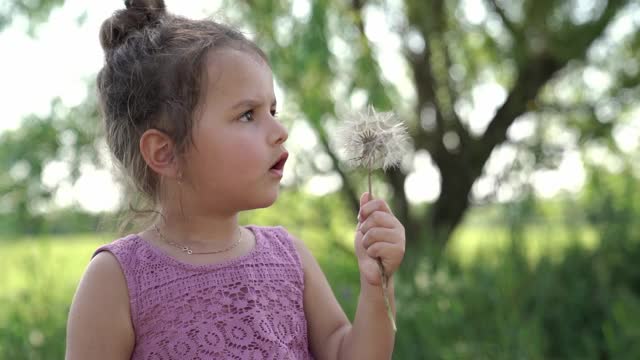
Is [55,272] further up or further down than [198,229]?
further down

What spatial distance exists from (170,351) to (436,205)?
339 cm

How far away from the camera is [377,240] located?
1.50m

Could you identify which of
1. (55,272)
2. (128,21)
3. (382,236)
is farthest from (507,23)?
(382,236)

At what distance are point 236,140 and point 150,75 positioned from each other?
0.21m

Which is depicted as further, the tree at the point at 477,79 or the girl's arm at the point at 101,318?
the tree at the point at 477,79

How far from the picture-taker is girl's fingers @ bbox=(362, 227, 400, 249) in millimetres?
1491

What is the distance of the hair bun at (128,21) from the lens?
1.68 m

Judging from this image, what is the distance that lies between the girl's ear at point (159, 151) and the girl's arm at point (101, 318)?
20 centimetres

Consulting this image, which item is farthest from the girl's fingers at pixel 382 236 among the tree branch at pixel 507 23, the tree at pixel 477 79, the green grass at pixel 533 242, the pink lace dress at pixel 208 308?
the tree branch at pixel 507 23

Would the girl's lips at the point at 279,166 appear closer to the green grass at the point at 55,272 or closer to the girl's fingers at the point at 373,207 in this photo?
the girl's fingers at the point at 373,207

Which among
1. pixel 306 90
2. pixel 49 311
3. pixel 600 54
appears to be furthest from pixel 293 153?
pixel 600 54

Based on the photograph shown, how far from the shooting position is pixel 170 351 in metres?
1.49

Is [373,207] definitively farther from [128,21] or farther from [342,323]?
[128,21]

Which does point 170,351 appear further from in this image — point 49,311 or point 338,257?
point 338,257
